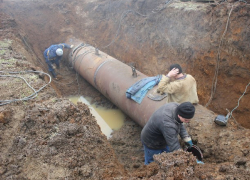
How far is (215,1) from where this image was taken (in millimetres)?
6145

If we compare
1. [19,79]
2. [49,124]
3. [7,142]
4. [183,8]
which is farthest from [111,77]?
[183,8]

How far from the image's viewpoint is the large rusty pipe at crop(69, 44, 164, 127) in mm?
4320

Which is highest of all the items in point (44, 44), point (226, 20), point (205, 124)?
point (226, 20)

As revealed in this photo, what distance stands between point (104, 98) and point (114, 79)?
68.5 inches

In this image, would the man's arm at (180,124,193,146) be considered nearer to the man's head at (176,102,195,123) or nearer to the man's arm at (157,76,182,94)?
the man's head at (176,102,195,123)

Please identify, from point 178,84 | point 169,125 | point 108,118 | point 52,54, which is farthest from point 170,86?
point 52,54

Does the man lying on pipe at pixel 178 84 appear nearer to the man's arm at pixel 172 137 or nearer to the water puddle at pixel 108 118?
the man's arm at pixel 172 137

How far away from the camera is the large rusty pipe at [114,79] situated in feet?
14.2

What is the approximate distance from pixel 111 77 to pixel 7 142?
10.5 feet

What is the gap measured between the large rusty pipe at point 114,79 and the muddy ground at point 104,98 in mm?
800

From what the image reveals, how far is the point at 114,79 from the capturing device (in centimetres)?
525

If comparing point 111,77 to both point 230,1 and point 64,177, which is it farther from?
point 230,1

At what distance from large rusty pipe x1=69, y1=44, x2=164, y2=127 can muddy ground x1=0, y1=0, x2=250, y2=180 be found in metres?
0.80

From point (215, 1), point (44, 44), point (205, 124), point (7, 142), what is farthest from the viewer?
point (44, 44)
